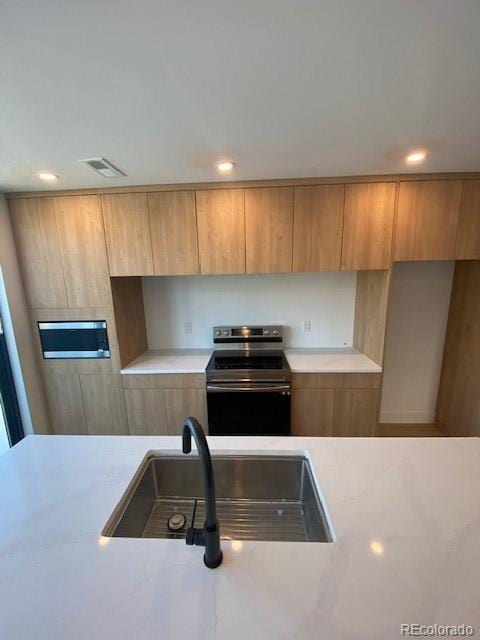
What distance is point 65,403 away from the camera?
2467 mm

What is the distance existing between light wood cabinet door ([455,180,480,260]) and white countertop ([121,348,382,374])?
1.14 metres

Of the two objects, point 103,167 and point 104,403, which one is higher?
point 103,167

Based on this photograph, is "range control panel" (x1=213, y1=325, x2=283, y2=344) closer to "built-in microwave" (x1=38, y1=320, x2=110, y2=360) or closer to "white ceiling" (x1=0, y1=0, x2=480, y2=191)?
"built-in microwave" (x1=38, y1=320, x2=110, y2=360)

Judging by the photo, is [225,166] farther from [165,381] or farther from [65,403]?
[65,403]

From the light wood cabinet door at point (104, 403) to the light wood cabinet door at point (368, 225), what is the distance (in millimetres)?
2284

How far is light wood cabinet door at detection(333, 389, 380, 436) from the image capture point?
230 centimetres

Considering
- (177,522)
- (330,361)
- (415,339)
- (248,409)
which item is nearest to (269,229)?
(330,361)

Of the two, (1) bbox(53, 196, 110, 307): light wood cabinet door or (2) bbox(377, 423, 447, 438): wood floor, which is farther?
(2) bbox(377, 423, 447, 438): wood floor

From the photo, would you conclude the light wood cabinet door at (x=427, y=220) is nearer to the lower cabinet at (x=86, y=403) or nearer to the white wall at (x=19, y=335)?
the lower cabinet at (x=86, y=403)

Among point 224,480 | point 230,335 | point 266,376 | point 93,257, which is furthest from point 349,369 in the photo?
point 93,257

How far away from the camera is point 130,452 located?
117 cm

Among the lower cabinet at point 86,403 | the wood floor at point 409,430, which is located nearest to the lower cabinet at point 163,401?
the lower cabinet at point 86,403

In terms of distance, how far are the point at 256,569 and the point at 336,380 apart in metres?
1.78

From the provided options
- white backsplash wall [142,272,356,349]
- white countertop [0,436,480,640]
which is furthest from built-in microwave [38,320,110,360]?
white countertop [0,436,480,640]
